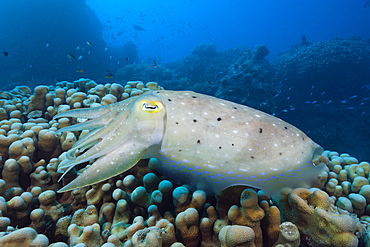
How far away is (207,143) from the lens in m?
1.69

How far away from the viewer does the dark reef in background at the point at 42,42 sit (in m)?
26.4

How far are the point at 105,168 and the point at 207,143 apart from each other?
99 centimetres

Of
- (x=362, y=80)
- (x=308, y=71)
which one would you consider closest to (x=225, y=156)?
(x=308, y=71)

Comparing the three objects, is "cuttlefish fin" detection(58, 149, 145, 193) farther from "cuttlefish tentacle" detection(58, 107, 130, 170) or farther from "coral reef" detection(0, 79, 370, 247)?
"coral reef" detection(0, 79, 370, 247)

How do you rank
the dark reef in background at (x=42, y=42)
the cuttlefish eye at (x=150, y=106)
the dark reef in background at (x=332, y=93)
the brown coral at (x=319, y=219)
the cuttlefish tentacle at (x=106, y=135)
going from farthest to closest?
the dark reef in background at (x=42, y=42), the dark reef in background at (x=332, y=93), the cuttlefish eye at (x=150, y=106), the cuttlefish tentacle at (x=106, y=135), the brown coral at (x=319, y=219)

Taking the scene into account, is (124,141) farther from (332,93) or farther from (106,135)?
(332,93)

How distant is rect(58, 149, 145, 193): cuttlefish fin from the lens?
1.40 m

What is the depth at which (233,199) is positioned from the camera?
1942 mm

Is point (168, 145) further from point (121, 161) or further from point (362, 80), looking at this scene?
point (362, 80)

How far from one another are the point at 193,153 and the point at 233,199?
810mm

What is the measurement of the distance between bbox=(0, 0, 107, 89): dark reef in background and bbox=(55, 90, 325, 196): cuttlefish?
3225 cm

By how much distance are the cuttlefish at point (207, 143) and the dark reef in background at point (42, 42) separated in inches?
1270

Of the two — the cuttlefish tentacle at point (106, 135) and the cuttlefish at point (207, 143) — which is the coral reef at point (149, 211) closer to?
the cuttlefish at point (207, 143)

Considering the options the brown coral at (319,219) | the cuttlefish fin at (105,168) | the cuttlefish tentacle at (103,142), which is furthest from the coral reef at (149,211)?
the cuttlefish tentacle at (103,142)
